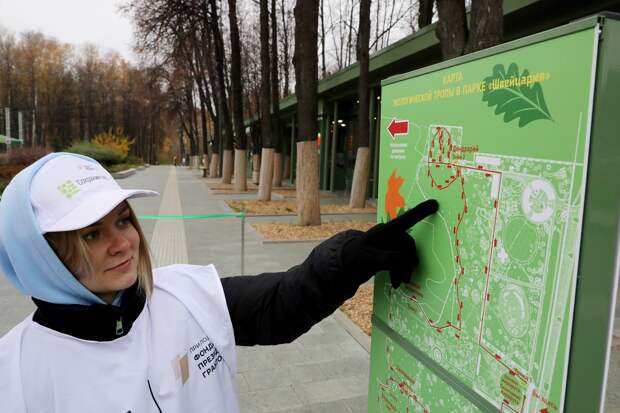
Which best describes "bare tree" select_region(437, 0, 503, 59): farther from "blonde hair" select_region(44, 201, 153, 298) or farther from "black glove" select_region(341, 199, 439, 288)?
"blonde hair" select_region(44, 201, 153, 298)

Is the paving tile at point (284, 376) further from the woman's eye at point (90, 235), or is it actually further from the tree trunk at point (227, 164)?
the tree trunk at point (227, 164)

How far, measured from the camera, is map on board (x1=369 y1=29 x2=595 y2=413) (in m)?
1.10

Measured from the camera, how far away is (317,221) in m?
9.93

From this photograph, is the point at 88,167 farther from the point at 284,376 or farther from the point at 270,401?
the point at 284,376

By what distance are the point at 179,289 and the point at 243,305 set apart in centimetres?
24

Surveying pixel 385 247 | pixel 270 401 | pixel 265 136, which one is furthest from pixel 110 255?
pixel 265 136

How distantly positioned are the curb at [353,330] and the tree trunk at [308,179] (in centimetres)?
488

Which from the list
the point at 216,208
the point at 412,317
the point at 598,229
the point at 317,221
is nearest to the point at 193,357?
the point at 412,317

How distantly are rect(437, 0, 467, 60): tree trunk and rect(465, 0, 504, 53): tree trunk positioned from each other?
432 mm

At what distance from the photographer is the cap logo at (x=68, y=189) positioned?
1251 mm

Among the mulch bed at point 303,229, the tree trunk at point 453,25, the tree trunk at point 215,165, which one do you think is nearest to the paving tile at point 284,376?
the tree trunk at point 453,25

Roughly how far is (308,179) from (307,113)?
144 cm

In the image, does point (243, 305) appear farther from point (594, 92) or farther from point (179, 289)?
point (594, 92)

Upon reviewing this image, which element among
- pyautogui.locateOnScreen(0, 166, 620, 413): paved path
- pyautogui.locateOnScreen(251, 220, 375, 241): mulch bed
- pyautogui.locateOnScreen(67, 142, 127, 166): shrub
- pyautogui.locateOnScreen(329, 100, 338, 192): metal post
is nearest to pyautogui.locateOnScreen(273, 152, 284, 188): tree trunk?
pyautogui.locateOnScreen(329, 100, 338, 192): metal post
